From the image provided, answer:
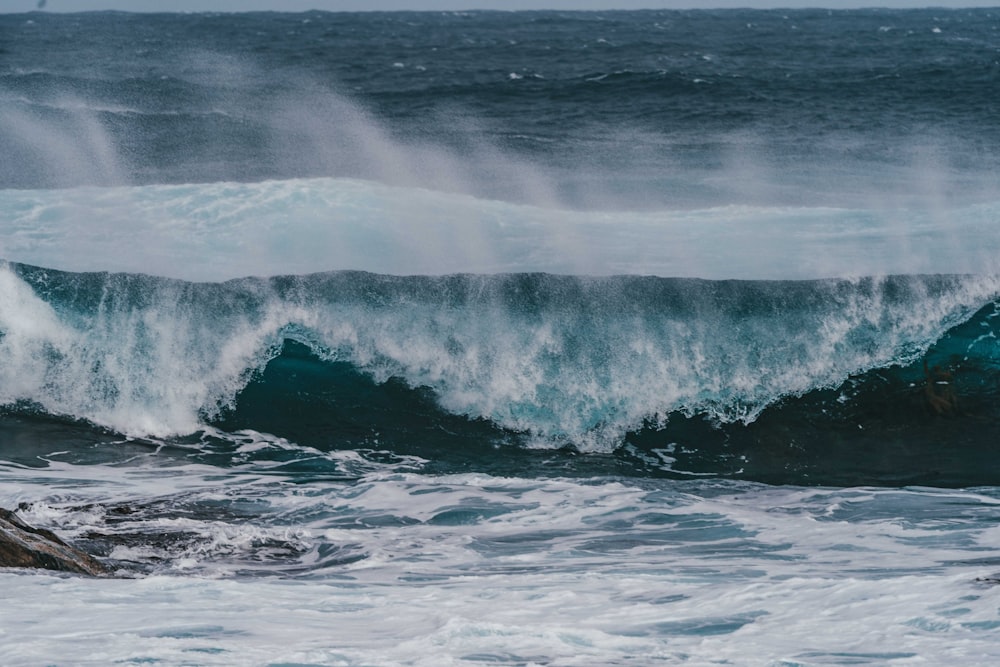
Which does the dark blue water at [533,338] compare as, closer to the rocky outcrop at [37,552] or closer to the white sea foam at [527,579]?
the white sea foam at [527,579]

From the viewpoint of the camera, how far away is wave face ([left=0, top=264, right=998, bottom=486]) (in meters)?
9.31

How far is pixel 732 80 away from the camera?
28.9m

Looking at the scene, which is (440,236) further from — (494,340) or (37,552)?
(37,552)

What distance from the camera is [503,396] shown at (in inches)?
374

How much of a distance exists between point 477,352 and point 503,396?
2.16 ft

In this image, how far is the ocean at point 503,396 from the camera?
4988mm

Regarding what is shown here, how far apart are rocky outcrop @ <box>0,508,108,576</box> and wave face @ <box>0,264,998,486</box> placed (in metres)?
3.52

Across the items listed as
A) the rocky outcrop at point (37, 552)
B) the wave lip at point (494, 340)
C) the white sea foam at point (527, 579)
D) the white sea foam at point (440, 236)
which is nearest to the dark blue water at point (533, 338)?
the wave lip at point (494, 340)

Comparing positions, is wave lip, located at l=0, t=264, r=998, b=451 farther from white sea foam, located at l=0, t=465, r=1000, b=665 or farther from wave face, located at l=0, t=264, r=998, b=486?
white sea foam, located at l=0, t=465, r=1000, b=665

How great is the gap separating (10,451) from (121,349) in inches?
73.1

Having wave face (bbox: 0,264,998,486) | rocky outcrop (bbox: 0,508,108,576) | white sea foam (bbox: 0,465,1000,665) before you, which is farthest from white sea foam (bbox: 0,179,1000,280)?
rocky outcrop (bbox: 0,508,108,576)

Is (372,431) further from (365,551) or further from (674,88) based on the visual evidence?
(674,88)

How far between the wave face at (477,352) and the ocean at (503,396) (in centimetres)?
4

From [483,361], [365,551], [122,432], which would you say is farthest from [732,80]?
[365,551]
